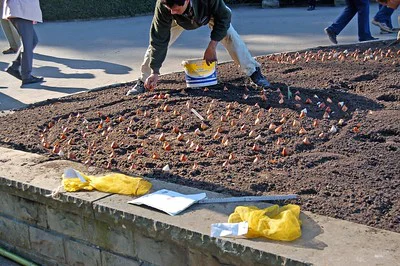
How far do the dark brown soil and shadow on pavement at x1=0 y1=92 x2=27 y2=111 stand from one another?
55 cm

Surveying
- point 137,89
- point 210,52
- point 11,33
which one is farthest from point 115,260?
point 11,33

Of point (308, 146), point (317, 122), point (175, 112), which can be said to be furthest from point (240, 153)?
point (175, 112)

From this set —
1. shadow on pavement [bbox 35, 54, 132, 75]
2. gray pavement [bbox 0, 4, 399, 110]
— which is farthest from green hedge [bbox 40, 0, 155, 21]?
shadow on pavement [bbox 35, 54, 132, 75]

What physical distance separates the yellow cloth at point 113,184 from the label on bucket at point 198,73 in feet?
8.96

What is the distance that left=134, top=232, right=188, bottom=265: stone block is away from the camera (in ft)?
11.2

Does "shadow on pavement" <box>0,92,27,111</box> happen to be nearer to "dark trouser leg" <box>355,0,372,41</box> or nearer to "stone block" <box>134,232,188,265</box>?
"stone block" <box>134,232,188,265</box>

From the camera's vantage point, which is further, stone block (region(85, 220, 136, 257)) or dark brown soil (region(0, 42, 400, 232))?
→ dark brown soil (region(0, 42, 400, 232))

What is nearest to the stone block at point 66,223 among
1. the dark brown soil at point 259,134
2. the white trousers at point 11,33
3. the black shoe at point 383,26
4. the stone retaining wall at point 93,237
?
the stone retaining wall at point 93,237

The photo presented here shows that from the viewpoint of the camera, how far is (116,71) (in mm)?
9383

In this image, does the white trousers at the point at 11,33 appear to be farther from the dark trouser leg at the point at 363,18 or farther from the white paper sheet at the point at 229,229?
the white paper sheet at the point at 229,229

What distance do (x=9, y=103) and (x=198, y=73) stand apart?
7.83 ft

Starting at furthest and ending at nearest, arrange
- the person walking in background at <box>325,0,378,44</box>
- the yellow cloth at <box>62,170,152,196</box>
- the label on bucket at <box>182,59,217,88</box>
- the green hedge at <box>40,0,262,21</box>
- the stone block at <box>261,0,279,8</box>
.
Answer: the stone block at <box>261,0,279,8</box> → the green hedge at <box>40,0,262,21</box> → the person walking in background at <box>325,0,378,44</box> → the label on bucket at <box>182,59,217,88</box> → the yellow cloth at <box>62,170,152,196</box>

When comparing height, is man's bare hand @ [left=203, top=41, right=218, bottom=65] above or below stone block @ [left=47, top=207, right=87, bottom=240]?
above

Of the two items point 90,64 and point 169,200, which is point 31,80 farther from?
point 169,200
